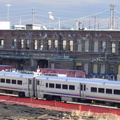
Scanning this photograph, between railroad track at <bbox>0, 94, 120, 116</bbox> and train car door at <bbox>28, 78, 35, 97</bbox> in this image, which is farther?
train car door at <bbox>28, 78, 35, 97</bbox>

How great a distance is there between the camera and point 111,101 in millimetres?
38125

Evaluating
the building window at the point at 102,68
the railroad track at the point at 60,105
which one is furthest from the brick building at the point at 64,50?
the railroad track at the point at 60,105

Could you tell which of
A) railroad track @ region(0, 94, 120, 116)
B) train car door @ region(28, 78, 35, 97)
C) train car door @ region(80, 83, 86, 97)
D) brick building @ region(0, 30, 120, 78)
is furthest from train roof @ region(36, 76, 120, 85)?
brick building @ region(0, 30, 120, 78)

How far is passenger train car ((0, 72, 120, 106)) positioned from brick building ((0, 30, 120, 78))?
16.8 meters

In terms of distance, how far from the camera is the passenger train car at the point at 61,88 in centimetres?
3847

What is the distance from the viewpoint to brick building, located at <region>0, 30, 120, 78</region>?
5794 cm

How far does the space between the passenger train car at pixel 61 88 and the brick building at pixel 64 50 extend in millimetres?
16806

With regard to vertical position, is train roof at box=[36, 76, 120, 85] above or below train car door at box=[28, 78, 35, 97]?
above

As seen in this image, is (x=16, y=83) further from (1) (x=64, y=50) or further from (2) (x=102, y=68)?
(1) (x=64, y=50)

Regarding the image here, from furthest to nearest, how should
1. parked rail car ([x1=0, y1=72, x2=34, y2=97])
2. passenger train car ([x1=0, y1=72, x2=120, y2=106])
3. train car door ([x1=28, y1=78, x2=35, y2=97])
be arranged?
parked rail car ([x1=0, y1=72, x2=34, y2=97]), train car door ([x1=28, y1=78, x2=35, y2=97]), passenger train car ([x1=0, y1=72, x2=120, y2=106])

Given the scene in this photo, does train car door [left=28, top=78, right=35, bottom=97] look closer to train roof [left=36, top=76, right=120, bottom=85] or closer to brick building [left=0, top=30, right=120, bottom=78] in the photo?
train roof [left=36, top=76, right=120, bottom=85]

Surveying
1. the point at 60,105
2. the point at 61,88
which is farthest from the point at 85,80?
the point at 60,105

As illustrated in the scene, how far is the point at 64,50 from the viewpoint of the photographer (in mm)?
62375

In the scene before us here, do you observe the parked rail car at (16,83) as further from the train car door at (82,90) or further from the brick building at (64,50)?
the brick building at (64,50)
